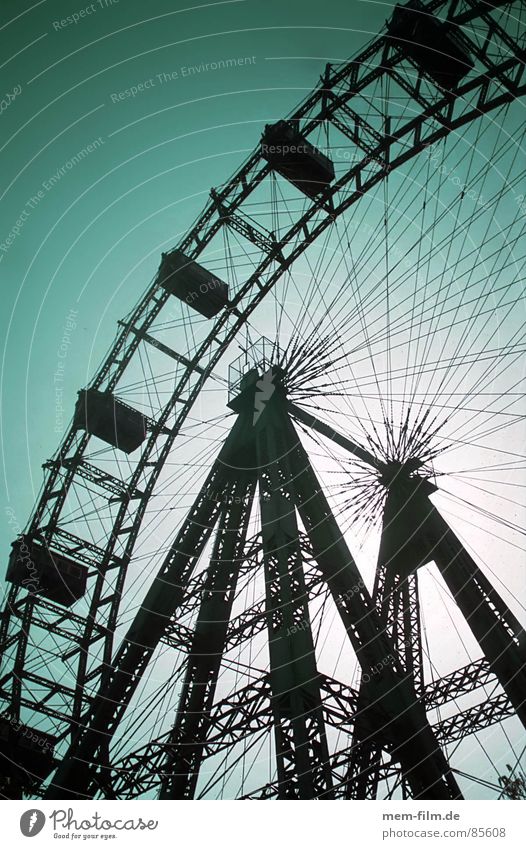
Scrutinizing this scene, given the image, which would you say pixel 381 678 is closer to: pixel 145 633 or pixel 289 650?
pixel 289 650

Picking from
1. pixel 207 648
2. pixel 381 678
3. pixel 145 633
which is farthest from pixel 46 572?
pixel 381 678

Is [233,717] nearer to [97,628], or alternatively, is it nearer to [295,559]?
[295,559]

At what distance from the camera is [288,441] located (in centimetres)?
1341

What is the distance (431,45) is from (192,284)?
29.5ft

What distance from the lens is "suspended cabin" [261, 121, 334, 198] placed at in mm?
16172

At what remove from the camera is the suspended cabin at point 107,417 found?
19.7 metres

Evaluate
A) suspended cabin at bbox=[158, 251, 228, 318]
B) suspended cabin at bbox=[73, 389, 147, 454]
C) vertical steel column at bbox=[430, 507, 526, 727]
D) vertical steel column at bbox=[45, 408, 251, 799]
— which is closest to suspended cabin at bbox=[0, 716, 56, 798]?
vertical steel column at bbox=[45, 408, 251, 799]

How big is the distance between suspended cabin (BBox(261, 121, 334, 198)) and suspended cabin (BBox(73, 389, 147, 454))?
846 centimetres

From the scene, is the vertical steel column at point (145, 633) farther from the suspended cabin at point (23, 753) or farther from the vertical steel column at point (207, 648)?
the suspended cabin at point (23, 753)

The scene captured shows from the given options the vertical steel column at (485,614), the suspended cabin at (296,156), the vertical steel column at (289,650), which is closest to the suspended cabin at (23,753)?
the vertical steel column at (289,650)

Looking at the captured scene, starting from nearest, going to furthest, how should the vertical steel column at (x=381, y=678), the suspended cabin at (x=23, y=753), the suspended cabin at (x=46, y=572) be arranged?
the vertical steel column at (x=381, y=678) < the suspended cabin at (x=23, y=753) < the suspended cabin at (x=46, y=572)

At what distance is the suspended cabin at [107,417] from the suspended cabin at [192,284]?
12.5 feet

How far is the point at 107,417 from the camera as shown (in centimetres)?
1966
